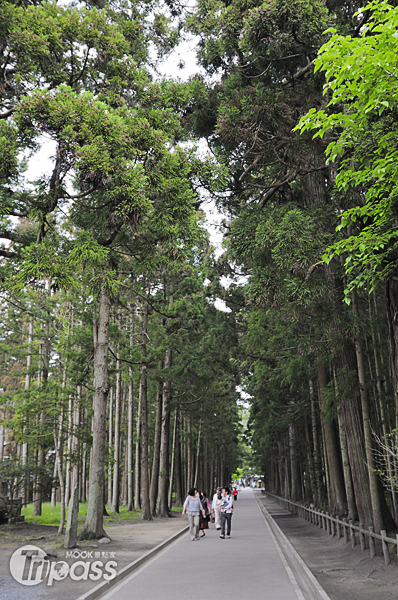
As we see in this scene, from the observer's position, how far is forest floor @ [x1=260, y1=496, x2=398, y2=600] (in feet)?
29.0

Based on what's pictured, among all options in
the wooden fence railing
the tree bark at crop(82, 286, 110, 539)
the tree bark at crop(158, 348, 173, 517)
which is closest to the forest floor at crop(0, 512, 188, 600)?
the tree bark at crop(82, 286, 110, 539)

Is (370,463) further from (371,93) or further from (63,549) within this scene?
(371,93)

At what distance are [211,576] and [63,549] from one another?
4925 millimetres

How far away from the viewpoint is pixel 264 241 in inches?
440

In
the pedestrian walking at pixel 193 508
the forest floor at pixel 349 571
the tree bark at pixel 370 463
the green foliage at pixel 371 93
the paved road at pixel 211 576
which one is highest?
the green foliage at pixel 371 93

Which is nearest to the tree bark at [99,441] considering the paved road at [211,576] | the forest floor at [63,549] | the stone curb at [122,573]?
the forest floor at [63,549]

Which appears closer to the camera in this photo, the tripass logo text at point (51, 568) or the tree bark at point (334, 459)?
the tripass logo text at point (51, 568)

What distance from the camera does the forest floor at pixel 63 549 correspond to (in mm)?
7816

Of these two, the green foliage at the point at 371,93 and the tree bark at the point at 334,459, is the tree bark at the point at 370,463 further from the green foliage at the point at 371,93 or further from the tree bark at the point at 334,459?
the green foliage at the point at 371,93

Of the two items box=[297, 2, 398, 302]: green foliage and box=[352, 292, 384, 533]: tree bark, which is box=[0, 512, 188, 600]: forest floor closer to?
box=[352, 292, 384, 533]: tree bark

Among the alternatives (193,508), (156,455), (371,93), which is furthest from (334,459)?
(371,93)

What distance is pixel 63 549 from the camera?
12445mm

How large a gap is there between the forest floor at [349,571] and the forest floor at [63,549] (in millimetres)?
4308

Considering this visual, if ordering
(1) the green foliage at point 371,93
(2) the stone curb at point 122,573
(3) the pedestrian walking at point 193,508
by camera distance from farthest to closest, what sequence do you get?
(3) the pedestrian walking at point 193,508
(2) the stone curb at point 122,573
(1) the green foliage at point 371,93
